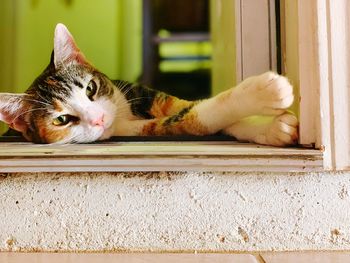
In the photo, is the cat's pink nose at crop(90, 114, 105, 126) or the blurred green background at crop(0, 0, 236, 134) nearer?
the cat's pink nose at crop(90, 114, 105, 126)

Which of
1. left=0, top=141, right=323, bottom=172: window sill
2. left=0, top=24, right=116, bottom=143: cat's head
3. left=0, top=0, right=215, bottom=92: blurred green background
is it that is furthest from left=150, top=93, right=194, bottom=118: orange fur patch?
left=0, top=0, right=215, bottom=92: blurred green background

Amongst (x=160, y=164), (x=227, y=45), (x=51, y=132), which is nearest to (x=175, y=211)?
(x=160, y=164)

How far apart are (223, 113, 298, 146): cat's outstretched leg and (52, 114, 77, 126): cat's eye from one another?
45cm

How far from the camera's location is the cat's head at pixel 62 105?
114 cm

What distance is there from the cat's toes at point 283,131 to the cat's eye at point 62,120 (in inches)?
22.5

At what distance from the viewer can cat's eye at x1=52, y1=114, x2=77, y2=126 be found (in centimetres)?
118

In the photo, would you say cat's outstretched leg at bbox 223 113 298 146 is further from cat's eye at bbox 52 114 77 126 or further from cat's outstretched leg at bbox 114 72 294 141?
cat's eye at bbox 52 114 77 126

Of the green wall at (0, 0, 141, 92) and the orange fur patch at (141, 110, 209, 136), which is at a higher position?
the green wall at (0, 0, 141, 92)

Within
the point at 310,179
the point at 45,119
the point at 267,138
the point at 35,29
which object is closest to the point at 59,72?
the point at 45,119

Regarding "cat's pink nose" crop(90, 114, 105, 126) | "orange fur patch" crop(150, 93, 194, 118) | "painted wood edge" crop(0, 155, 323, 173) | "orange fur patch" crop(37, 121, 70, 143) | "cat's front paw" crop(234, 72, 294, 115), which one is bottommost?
"painted wood edge" crop(0, 155, 323, 173)

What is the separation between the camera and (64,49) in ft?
4.14

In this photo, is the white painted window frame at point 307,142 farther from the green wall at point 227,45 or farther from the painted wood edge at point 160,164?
the green wall at point 227,45

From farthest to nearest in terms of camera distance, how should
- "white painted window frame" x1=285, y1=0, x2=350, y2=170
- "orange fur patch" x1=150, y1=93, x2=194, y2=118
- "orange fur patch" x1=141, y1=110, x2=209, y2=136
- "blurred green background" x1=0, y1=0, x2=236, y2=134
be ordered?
"blurred green background" x1=0, y1=0, x2=236, y2=134 → "orange fur patch" x1=150, y1=93, x2=194, y2=118 → "orange fur patch" x1=141, y1=110, x2=209, y2=136 → "white painted window frame" x1=285, y1=0, x2=350, y2=170

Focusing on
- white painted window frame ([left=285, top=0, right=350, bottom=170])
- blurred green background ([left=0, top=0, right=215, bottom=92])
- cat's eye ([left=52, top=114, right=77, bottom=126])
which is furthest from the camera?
blurred green background ([left=0, top=0, right=215, bottom=92])
